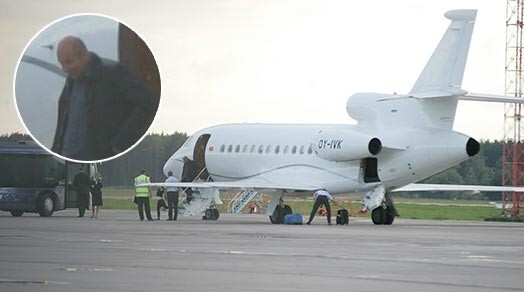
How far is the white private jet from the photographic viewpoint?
42844 mm

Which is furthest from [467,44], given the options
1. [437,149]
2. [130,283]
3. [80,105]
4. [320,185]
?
[80,105]

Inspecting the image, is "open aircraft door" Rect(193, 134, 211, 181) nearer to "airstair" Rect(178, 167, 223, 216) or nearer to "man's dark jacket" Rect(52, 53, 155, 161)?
"airstair" Rect(178, 167, 223, 216)

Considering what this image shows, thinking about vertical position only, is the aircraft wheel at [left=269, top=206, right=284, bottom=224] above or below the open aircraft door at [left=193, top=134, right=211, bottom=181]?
below

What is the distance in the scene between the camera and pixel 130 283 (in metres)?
18.5

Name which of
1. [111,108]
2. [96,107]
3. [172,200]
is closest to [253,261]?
[172,200]

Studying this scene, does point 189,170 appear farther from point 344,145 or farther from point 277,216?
point 344,145

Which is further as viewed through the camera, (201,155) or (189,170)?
(201,155)

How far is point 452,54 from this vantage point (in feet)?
140

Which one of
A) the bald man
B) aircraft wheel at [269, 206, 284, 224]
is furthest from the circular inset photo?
aircraft wheel at [269, 206, 284, 224]

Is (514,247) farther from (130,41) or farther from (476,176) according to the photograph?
(476,176)

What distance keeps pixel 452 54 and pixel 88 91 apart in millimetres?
30471

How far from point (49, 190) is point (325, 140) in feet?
34.8

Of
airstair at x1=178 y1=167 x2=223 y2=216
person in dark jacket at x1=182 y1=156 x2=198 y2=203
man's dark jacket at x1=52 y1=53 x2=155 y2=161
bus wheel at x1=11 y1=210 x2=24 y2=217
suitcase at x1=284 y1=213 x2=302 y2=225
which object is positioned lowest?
bus wheel at x1=11 y1=210 x2=24 y2=217

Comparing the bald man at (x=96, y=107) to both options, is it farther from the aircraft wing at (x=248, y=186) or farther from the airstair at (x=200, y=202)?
the aircraft wing at (x=248, y=186)
